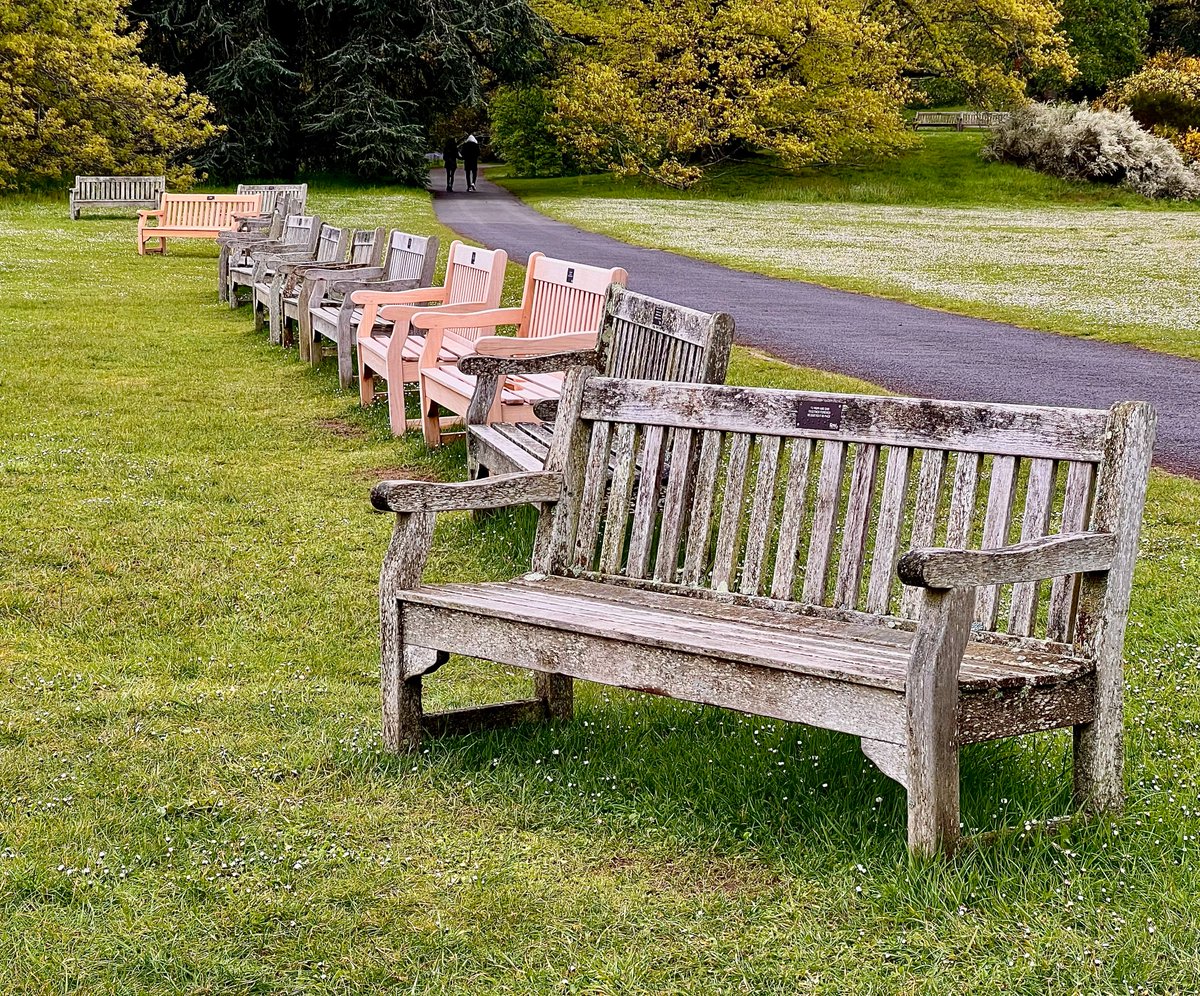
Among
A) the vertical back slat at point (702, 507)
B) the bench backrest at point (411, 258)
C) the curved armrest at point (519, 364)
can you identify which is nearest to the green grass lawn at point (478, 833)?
the vertical back slat at point (702, 507)

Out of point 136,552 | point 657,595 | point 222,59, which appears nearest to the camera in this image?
point 657,595

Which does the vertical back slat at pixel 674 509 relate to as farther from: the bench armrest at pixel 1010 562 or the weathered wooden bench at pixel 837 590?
the bench armrest at pixel 1010 562

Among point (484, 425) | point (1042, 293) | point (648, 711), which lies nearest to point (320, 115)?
point (1042, 293)

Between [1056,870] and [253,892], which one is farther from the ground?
[1056,870]

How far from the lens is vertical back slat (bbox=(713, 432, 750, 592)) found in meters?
4.29

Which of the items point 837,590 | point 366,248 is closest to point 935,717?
point 837,590

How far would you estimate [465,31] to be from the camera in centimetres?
4397

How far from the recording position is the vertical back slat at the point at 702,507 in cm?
437

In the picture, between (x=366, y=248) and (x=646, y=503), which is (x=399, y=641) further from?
(x=366, y=248)

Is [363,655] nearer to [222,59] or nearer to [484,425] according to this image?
[484,425]

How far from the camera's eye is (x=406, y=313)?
31.9 ft

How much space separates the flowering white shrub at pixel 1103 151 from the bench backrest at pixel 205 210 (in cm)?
2994

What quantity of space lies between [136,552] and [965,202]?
40.6 meters

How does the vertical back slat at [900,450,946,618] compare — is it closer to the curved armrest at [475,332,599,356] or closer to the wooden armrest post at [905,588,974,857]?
the wooden armrest post at [905,588,974,857]
